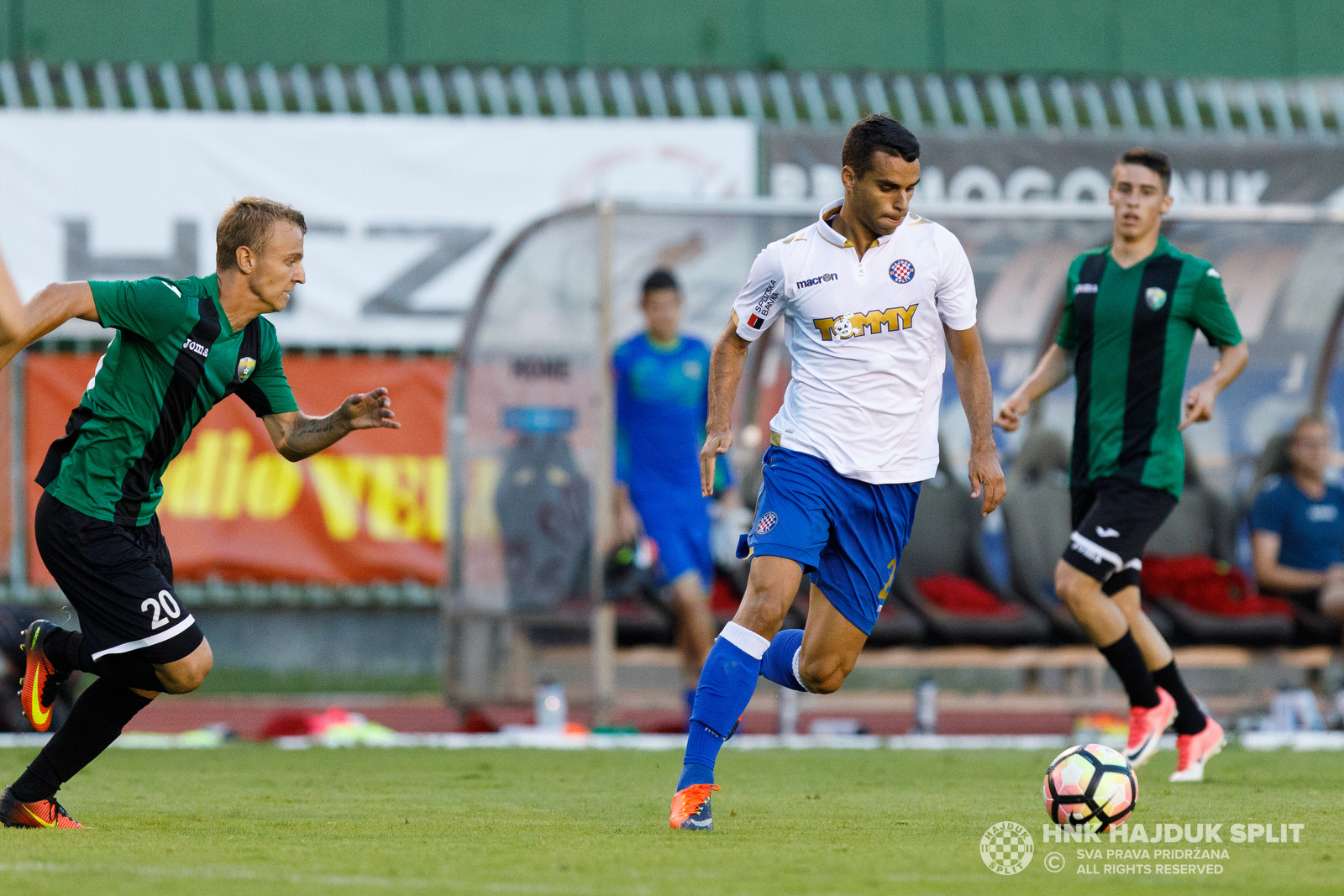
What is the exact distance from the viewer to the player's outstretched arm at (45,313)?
5012mm

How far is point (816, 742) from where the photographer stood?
32.8 ft

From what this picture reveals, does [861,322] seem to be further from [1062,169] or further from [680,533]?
[1062,169]

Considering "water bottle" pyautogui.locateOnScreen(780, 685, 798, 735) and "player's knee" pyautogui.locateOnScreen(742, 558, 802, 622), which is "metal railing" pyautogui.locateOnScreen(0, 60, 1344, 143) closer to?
"water bottle" pyautogui.locateOnScreen(780, 685, 798, 735)

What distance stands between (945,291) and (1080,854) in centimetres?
185

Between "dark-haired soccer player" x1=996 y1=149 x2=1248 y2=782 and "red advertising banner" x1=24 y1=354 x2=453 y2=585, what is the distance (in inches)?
267

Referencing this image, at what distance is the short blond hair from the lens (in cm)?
575

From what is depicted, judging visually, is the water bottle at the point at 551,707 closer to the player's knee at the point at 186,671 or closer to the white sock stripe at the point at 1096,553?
the white sock stripe at the point at 1096,553

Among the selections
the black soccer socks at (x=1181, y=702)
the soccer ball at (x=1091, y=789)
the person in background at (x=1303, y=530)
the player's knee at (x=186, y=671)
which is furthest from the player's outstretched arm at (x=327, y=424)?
the person in background at (x=1303, y=530)

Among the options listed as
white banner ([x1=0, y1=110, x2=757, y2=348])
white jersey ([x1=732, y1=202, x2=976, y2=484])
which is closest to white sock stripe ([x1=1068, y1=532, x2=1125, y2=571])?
white jersey ([x1=732, y1=202, x2=976, y2=484])

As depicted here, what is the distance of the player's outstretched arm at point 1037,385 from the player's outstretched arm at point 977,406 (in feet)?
3.73

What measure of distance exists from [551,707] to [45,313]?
221 inches

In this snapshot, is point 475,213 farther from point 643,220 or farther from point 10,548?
point 10,548

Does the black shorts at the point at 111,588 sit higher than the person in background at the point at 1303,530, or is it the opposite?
the black shorts at the point at 111,588

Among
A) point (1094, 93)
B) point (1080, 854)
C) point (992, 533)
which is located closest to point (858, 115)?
point (1094, 93)
